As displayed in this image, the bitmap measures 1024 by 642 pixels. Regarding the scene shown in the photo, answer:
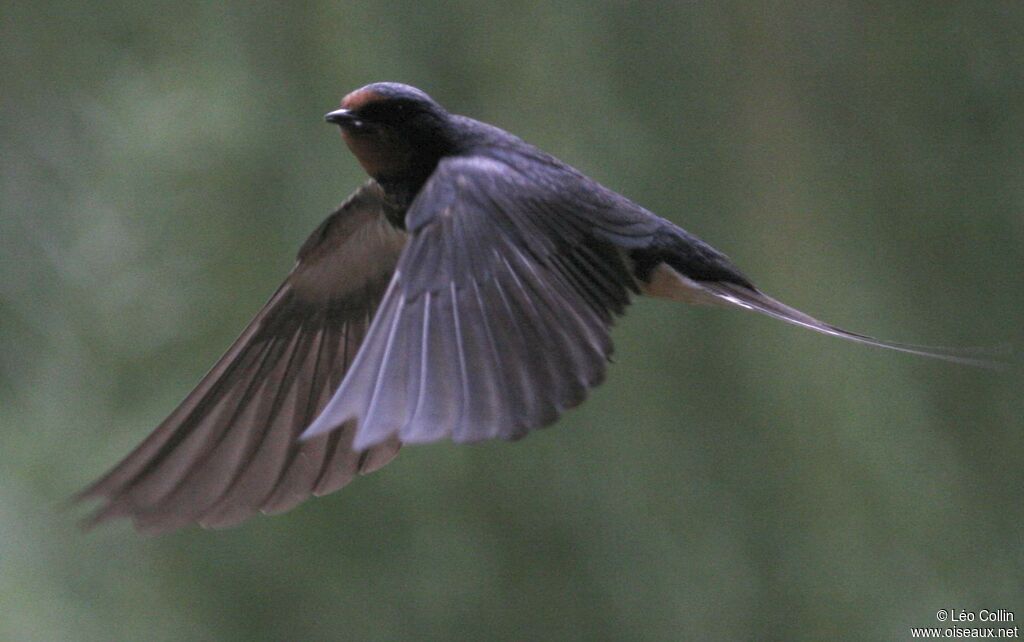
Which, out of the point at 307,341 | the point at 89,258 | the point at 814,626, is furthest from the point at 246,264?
the point at 814,626

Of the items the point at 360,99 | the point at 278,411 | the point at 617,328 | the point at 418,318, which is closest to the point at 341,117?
the point at 360,99

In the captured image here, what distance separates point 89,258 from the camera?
3.07 m

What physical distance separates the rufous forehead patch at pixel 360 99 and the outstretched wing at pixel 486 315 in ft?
0.63

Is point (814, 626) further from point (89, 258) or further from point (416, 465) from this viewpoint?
point (89, 258)

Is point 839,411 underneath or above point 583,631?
→ above

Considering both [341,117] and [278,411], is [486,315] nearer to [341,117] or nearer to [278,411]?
[341,117]

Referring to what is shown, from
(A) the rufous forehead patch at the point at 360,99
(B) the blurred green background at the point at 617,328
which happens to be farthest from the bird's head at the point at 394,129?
(B) the blurred green background at the point at 617,328

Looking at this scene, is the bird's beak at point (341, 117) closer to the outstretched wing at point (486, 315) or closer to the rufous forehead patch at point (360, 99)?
the rufous forehead patch at point (360, 99)

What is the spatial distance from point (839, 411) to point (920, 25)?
→ 130 centimetres

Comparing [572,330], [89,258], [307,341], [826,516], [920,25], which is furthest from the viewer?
[920,25]

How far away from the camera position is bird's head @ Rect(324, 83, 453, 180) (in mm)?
1774

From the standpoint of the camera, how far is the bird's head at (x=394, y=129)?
1774 millimetres

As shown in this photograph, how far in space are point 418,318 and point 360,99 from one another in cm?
46

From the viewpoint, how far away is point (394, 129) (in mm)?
1799
